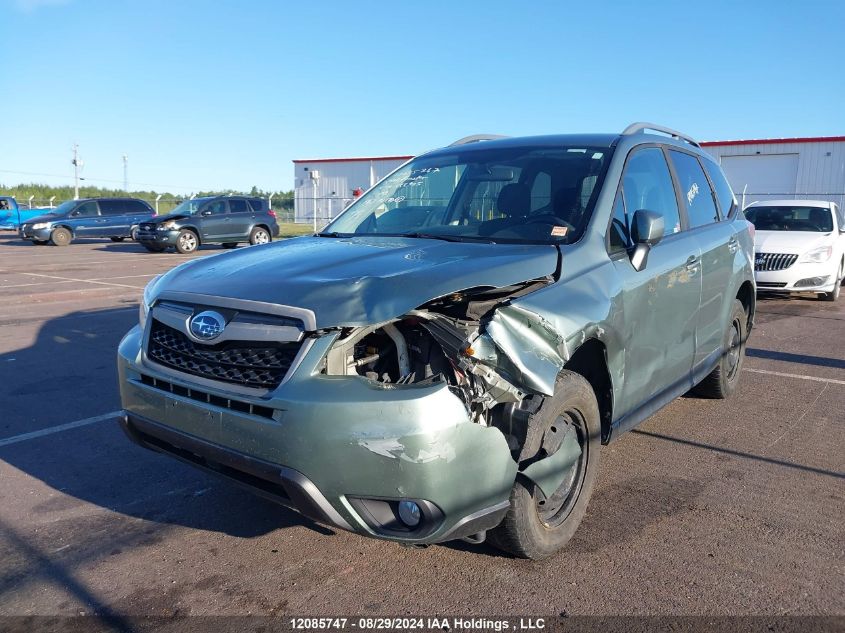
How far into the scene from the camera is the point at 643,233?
3.72 metres

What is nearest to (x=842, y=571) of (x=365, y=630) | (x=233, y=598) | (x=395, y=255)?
(x=365, y=630)

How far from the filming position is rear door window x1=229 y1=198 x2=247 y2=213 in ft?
80.2

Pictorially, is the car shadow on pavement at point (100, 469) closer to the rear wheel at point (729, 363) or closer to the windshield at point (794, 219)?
the rear wheel at point (729, 363)

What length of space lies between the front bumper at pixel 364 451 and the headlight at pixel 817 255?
1044 cm

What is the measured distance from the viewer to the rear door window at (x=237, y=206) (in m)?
24.4

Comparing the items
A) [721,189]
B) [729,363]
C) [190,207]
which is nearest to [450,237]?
[721,189]

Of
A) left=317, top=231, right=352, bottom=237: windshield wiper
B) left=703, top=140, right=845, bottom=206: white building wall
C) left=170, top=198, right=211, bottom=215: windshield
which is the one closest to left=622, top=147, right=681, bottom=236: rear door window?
left=317, top=231, right=352, bottom=237: windshield wiper

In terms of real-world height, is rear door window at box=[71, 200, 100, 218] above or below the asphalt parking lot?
above

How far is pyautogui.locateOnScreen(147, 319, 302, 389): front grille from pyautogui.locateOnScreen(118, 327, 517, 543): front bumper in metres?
0.08

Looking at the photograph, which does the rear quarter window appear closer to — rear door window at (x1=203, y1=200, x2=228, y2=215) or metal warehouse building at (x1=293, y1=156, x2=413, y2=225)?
rear door window at (x1=203, y1=200, x2=228, y2=215)

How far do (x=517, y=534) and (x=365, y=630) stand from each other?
2.40 feet

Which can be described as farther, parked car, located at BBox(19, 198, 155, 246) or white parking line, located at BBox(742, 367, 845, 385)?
parked car, located at BBox(19, 198, 155, 246)

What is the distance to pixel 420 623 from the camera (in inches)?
110

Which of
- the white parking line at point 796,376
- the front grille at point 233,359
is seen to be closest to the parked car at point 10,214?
the white parking line at point 796,376
